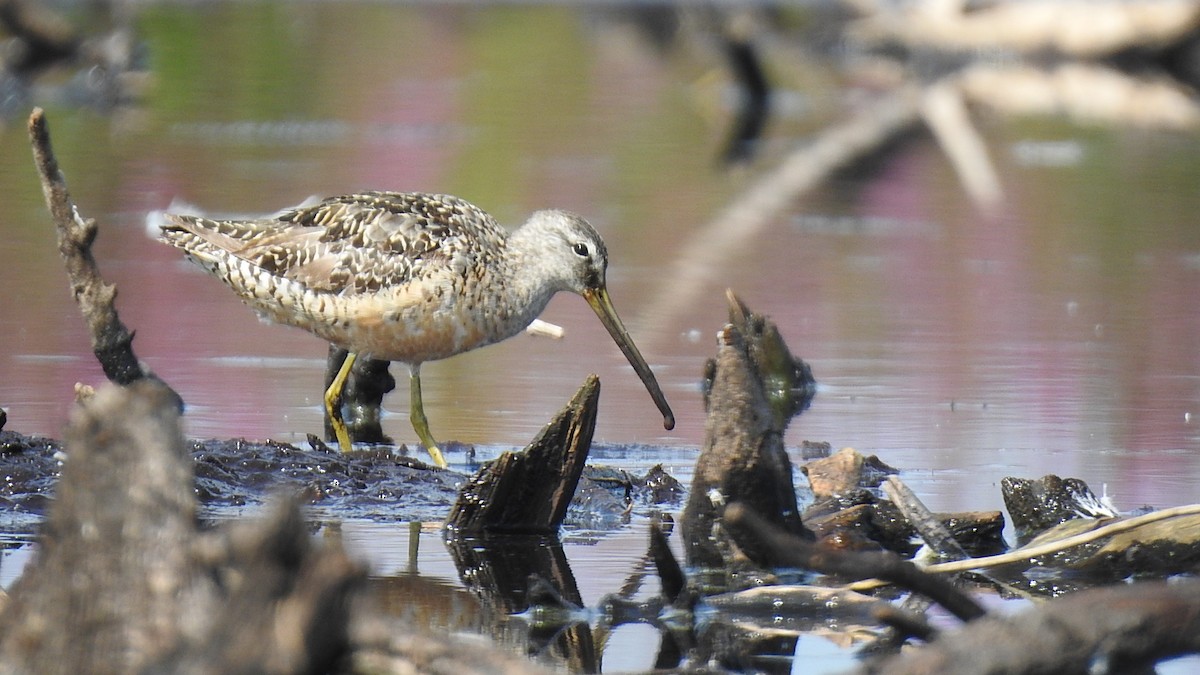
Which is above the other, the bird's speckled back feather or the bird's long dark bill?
the bird's speckled back feather

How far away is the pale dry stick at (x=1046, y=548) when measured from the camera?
474 cm

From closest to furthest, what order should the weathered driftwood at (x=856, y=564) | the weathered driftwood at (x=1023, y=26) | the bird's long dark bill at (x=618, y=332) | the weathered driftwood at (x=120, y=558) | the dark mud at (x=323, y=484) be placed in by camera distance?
the weathered driftwood at (x=120, y=558) → the weathered driftwood at (x=856, y=564) → the dark mud at (x=323, y=484) → the bird's long dark bill at (x=618, y=332) → the weathered driftwood at (x=1023, y=26)

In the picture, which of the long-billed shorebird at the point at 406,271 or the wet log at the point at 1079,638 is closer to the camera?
the wet log at the point at 1079,638

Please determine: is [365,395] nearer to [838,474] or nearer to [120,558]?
→ [838,474]

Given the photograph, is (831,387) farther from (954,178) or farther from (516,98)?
(516,98)

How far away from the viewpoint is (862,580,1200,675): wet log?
10.4ft

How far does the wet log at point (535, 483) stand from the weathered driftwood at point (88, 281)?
1682 millimetres

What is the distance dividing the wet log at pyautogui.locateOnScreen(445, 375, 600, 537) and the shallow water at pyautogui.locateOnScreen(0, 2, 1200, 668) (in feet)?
0.65

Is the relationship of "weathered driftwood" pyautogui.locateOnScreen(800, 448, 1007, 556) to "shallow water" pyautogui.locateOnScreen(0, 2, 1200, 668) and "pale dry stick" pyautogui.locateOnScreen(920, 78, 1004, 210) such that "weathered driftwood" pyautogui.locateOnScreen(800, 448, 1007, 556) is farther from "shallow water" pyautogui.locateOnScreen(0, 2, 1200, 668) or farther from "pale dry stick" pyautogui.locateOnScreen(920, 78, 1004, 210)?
"pale dry stick" pyautogui.locateOnScreen(920, 78, 1004, 210)

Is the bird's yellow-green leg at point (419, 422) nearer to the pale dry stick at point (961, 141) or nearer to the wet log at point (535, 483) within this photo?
the wet log at point (535, 483)

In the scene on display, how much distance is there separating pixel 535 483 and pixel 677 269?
6093 mm

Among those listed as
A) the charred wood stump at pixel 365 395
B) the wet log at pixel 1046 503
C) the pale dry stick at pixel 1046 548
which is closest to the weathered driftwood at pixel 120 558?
the pale dry stick at pixel 1046 548

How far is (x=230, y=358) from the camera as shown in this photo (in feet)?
29.0

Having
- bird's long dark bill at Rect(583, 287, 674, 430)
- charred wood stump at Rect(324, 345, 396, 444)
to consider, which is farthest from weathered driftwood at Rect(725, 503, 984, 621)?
charred wood stump at Rect(324, 345, 396, 444)
